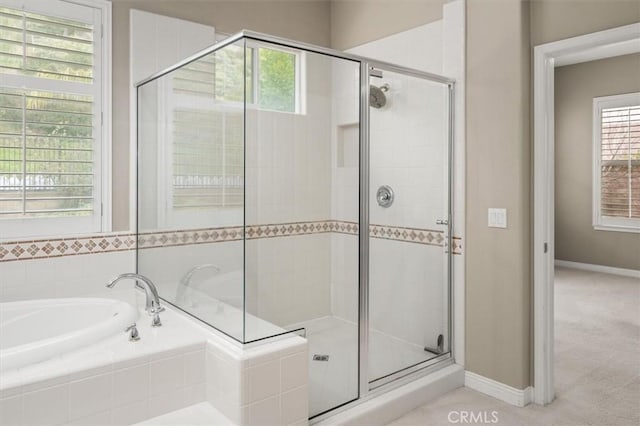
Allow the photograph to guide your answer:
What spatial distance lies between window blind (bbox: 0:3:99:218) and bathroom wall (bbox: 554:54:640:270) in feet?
21.0

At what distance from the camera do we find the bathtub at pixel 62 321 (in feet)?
6.70

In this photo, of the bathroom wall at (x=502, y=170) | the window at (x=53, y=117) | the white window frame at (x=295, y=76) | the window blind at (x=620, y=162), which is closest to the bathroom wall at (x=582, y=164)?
the window blind at (x=620, y=162)

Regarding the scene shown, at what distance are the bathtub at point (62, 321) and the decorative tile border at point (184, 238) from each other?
1.02 feet

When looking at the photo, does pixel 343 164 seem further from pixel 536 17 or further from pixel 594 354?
pixel 594 354

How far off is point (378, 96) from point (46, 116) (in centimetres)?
195

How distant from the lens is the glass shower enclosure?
7.06 feet

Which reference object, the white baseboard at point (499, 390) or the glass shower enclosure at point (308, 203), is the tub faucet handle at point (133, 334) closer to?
the glass shower enclosure at point (308, 203)

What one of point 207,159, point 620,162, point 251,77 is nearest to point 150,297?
point 207,159

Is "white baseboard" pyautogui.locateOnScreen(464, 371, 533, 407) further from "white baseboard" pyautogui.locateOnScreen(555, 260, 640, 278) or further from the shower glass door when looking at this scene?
"white baseboard" pyautogui.locateOnScreen(555, 260, 640, 278)

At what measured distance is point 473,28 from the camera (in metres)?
2.83

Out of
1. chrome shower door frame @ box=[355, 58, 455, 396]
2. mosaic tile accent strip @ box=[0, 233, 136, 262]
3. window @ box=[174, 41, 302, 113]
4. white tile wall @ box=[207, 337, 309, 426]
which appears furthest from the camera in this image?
mosaic tile accent strip @ box=[0, 233, 136, 262]

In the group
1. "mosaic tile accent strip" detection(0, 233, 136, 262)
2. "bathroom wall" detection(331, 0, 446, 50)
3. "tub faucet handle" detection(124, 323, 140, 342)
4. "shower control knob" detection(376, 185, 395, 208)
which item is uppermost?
"bathroom wall" detection(331, 0, 446, 50)

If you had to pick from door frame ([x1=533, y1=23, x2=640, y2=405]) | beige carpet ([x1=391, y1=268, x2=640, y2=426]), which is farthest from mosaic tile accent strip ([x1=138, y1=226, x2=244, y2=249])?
door frame ([x1=533, y1=23, x2=640, y2=405])

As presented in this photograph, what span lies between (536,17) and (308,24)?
76.3 inches
